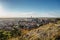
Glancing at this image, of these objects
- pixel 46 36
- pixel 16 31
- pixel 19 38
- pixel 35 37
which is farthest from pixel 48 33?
pixel 16 31

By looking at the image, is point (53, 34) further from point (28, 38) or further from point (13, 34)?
point (13, 34)

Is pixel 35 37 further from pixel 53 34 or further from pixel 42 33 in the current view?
pixel 53 34

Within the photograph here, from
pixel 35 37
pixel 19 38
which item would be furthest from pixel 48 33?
pixel 19 38

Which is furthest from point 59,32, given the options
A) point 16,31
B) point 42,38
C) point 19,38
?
point 16,31

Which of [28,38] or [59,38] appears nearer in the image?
[59,38]

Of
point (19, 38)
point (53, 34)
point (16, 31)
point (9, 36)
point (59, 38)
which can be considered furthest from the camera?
point (16, 31)

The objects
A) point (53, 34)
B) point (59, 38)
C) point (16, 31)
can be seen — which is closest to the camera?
point (59, 38)

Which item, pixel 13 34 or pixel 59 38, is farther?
pixel 13 34

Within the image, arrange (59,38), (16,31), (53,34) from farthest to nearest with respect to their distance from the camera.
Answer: (16,31) → (53,34) → (59,38)

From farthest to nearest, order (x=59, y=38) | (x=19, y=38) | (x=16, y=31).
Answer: (x=16, y=31) < (x=19, y=38) < (x=59, y=38)
